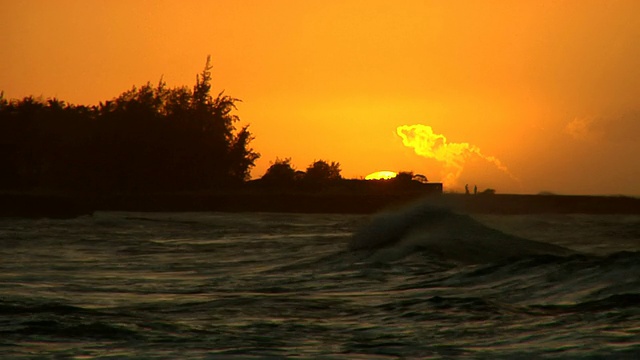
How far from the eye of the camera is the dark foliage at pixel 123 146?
62.8 meters

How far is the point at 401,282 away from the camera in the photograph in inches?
630

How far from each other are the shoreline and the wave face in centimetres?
2181

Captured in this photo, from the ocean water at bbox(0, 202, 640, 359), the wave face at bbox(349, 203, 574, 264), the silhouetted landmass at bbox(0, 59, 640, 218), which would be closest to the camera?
the ocean water at bbox(0, 202, 640, 359)

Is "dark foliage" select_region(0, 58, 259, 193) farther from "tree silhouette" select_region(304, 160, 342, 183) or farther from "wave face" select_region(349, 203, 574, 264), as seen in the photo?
"wave face" select_region(349, 203, 574, 264)

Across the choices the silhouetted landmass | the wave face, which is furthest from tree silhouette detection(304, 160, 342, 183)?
the wave face

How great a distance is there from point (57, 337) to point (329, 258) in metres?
12.5

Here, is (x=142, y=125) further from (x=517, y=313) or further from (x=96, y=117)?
(x=517, y=313)

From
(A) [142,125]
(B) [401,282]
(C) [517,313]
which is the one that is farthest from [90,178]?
(C) [517,313]

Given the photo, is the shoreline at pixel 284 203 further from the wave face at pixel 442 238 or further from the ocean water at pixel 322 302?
the ocean water at pixel 322 302

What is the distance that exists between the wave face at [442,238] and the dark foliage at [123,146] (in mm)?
35615

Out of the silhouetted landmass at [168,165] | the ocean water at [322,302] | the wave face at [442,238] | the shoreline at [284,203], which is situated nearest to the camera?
the ocean water at [322,302]

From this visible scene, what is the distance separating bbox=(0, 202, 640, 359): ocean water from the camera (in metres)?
9.29

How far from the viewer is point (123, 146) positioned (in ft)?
209

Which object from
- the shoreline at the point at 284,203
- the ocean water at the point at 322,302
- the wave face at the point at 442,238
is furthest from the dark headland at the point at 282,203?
the ocean water at the point at 322,302
